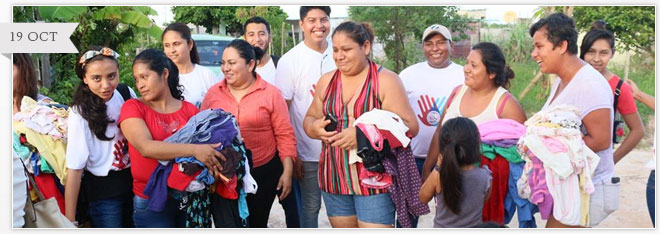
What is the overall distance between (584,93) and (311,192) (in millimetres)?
1683

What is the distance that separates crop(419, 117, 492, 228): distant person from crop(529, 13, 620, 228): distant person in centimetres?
45

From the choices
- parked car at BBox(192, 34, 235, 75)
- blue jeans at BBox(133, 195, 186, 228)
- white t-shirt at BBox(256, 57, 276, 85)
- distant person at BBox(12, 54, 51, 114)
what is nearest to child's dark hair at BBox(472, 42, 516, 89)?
white t-shirt at BBox(256, 57, 276, 85)

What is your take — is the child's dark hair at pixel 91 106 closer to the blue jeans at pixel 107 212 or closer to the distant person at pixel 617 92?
the blue jeans at pixel 107 212

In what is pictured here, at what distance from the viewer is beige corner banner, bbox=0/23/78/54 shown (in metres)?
3.45

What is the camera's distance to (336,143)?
10.4 ft

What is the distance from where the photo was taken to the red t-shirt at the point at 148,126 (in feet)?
10.1

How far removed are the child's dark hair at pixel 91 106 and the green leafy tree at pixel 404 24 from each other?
528cm

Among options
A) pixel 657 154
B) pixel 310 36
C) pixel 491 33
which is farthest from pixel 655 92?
pixel 491 33

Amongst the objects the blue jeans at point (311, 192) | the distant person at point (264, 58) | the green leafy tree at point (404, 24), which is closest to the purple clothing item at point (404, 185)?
the blue jeans at point (311, 192)

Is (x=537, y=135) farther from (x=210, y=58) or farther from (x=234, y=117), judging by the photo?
(x=210, y=58)

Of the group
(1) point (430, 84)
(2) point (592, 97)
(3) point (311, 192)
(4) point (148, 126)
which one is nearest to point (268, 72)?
(3) point (311, 192)

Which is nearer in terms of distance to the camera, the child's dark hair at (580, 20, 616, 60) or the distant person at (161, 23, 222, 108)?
the child's dark hair at (580, 20, 616, 60)

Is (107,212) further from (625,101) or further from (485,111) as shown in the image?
(625,101)

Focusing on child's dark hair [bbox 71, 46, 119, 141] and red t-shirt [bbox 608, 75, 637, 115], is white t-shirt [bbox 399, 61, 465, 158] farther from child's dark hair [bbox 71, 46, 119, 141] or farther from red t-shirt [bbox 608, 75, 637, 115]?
child's dark hair [bbox 71, 46, 119, 141]
